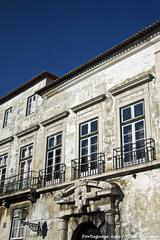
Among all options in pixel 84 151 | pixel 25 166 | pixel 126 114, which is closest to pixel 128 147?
pixel 126 114

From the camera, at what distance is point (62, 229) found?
1066 cm

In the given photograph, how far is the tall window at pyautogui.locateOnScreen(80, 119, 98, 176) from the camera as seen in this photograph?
36.2ft

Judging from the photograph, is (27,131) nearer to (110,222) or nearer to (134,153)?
(134,153)

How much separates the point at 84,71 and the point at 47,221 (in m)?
5.84

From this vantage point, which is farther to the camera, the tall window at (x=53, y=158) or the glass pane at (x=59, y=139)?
the glass pane at (x=59, y=139)

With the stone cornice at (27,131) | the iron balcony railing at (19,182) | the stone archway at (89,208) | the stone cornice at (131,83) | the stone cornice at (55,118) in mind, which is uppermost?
the stone cornice at (131,83)

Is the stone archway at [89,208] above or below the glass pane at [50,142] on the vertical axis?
below

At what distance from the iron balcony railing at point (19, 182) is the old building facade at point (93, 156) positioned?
31 mm

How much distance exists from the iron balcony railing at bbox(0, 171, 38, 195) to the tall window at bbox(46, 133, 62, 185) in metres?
0.74

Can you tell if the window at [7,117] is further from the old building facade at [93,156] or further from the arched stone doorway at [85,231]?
the arched stone doorway at [85,231]

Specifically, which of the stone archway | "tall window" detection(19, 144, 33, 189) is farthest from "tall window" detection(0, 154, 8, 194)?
the stone archway

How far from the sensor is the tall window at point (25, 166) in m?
13.5

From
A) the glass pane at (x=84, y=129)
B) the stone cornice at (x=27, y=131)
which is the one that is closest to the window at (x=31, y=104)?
the stone cornice at (x=27, y=131)

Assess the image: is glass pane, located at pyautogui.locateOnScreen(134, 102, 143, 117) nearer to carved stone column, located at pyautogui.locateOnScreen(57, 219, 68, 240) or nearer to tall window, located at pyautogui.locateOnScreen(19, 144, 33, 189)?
carved stone column, located at pyautogui.locateOnScreen(57, 219, 68, 240)
